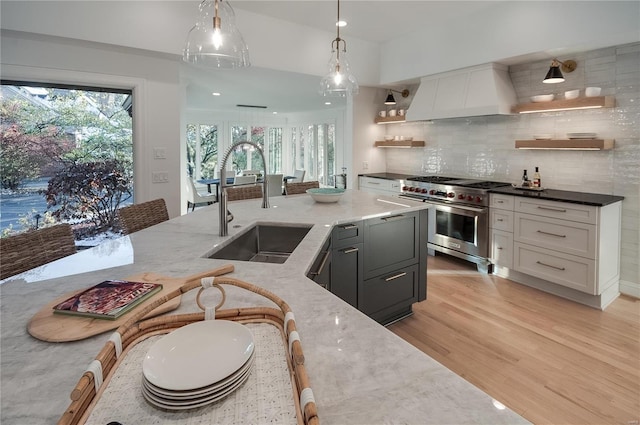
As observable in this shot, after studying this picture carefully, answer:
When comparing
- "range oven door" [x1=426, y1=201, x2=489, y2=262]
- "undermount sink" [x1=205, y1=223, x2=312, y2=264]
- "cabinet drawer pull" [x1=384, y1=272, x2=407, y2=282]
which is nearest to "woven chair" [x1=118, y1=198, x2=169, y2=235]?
"undermount sink" [x1=205, y1=223, x2=312, y2=264]

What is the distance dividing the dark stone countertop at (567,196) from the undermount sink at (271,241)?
96.9 inches

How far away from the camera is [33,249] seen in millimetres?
1464

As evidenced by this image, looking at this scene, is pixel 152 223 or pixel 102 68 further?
pixel 102 68

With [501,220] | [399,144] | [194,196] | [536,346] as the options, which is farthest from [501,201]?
[194,196]

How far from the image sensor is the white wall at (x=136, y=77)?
2.94m

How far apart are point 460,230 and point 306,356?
12.2ft

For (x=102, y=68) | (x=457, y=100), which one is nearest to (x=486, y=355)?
(x=457, y=100)

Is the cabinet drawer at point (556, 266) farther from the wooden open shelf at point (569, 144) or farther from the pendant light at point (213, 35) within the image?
the pendant light at point (213, 35)

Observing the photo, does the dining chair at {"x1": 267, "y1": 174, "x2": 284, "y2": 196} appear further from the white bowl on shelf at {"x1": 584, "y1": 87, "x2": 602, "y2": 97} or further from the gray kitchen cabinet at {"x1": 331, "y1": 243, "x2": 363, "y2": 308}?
the white bowl on shelf at {"x1": 584, "y1": 87, "x2": 602, "y2": 97}

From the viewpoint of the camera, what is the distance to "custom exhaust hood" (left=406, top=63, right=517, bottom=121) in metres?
3.83

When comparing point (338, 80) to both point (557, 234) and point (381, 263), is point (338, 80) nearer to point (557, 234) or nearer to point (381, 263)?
point (381, 263)

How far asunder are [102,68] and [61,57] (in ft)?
1.02

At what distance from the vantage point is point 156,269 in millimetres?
1351

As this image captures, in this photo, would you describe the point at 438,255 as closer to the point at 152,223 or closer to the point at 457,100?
the point at 457,100
